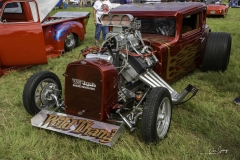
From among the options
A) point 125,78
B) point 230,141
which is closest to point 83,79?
point 125,78

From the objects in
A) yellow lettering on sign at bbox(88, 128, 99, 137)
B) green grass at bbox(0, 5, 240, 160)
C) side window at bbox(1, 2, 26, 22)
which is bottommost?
green grass at bbox(0, 5, 240, 160)

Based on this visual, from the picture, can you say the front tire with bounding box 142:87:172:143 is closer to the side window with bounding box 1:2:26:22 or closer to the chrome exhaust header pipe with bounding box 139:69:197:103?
the chrome exhaust header pipe with bounding box 139:69:197:103

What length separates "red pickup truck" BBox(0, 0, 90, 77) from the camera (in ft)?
16.3

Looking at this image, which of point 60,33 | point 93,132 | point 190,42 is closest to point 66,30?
point 60,33

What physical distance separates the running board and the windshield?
1963 mm

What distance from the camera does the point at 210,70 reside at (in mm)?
5152

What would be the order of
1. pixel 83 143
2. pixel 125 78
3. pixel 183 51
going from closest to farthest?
pixel 83 143
pixel 125 78
pixel 183 51

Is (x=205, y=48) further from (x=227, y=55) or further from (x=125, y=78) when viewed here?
(x=125, y=78)

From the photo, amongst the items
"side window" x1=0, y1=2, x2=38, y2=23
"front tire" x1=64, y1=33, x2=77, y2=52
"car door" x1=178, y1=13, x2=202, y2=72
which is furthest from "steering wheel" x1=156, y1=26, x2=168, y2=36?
"front tire" x1=64, y1=33, x2=77, y2=52

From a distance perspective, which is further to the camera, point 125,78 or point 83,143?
point 125,78

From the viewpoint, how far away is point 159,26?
4254 mm

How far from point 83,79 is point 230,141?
1.77m

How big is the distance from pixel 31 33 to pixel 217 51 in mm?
3417

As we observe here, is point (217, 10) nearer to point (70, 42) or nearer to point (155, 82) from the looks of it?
point (70, 42)
